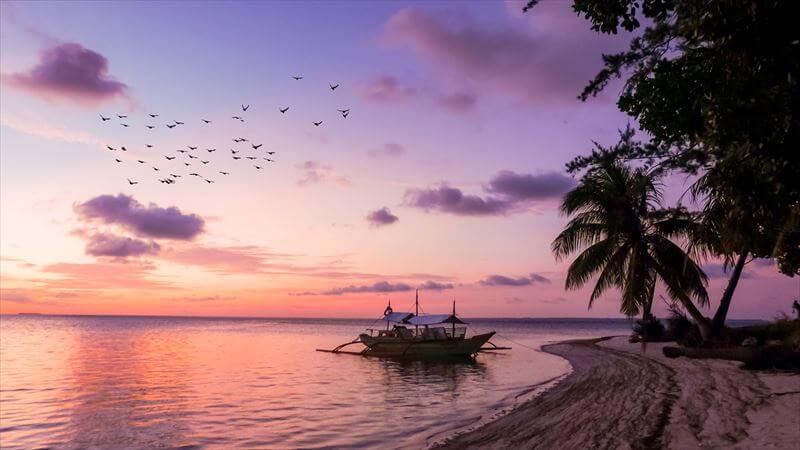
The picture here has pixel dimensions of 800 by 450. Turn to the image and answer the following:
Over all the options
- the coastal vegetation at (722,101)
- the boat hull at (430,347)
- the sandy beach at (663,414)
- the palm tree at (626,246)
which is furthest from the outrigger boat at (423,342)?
the coastal vegetation at (722,101)

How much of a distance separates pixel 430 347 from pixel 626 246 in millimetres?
20376

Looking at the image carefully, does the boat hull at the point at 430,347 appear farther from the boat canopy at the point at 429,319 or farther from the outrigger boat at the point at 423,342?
the boat canopy at the point at 429,319

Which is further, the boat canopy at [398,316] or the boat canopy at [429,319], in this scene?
the boat canopy at [398,316]

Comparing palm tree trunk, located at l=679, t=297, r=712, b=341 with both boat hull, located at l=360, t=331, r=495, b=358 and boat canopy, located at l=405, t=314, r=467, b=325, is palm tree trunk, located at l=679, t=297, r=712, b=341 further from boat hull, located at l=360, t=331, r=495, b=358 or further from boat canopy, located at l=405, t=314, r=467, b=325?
boat canopy, located at l=405, t=314, r=467, b=325

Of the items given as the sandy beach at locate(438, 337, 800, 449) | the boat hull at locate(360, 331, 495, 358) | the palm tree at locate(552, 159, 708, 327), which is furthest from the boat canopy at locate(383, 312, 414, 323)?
the sandy beach at locate(438, 337, 800, 449)

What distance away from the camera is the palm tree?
1117 inches

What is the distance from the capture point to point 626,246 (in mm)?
29516

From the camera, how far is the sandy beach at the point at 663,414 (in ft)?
33.9

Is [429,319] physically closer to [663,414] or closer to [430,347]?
[430,347]

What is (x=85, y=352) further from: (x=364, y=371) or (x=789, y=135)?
(x=789, y=135)

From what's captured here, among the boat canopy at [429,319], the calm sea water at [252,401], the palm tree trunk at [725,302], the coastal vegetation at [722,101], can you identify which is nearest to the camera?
the coastal vegetation at [722,101]

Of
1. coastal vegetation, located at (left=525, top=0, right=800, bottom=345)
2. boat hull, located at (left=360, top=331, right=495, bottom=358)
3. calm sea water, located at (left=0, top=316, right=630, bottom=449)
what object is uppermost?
coastal vegetation, located at (left=525, top=0, right=800, bottom=345)

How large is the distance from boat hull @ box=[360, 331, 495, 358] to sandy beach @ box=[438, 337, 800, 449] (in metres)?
23.1

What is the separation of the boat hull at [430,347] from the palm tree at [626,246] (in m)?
15.3
